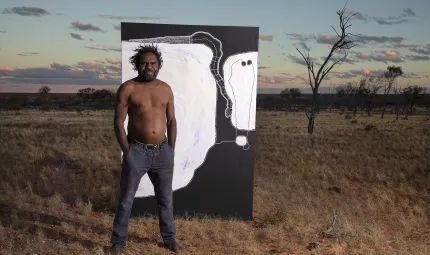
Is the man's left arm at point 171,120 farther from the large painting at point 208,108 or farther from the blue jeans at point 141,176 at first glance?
the large painting at point 208,108

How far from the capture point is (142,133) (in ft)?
19.0

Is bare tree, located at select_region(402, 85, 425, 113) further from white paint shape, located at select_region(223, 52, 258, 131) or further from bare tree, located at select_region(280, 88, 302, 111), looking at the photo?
white paint shape, located at select_region(223, 52, 258, 131)

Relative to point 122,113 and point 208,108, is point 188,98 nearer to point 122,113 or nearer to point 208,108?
point 208,108

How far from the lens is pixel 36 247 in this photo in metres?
6.36

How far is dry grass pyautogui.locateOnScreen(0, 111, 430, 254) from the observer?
22.8 feet

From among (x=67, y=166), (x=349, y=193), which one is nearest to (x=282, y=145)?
(x=349, y=193)

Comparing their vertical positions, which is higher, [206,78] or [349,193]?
[206,78]

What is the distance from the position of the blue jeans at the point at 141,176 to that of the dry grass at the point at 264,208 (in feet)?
1.67

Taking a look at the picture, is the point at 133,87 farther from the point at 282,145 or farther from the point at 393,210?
the point at 282,145

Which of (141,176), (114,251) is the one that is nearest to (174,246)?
(114,251)

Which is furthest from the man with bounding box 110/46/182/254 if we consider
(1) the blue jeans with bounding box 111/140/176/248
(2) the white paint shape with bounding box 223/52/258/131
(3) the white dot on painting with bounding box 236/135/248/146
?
(3) the white dot on painting with bounding box 236/135/248/146

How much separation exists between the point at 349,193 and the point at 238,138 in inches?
188

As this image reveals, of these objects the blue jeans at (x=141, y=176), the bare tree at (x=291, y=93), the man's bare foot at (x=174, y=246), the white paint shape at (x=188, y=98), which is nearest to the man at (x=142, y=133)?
the blue jeans at (x=141, y=176)

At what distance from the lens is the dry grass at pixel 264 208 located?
6938 millimetres
